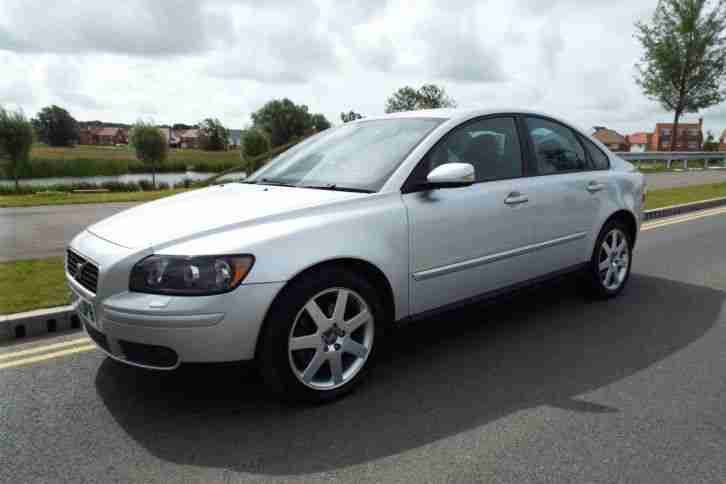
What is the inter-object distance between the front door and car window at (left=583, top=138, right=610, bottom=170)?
3.39ft

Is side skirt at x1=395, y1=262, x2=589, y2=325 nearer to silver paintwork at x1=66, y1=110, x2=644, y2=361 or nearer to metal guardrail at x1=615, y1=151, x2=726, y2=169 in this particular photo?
silver paintwork at x1=66, y1=110, x2=644, y2=361

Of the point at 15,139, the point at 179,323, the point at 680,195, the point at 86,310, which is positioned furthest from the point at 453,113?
the point at 15,139

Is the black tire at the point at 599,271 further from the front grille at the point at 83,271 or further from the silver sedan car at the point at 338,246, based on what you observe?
the front grille at the point at 83,271

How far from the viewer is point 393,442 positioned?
2756mm

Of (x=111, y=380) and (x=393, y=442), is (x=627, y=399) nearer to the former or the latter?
(x=393, y=442)

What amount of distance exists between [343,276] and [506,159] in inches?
67.5

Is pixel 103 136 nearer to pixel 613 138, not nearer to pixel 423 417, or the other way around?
pixel 613 138

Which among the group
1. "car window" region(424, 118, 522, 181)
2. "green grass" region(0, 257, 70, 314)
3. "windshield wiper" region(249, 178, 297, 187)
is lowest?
"green grass" region(0, 257, 70, 314)

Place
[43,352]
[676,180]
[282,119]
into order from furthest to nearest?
[282,119], [676,180], [43,352]

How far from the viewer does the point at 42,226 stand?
31.5 ft

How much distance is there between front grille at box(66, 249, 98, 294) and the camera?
9.87 feet

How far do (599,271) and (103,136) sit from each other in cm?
15493

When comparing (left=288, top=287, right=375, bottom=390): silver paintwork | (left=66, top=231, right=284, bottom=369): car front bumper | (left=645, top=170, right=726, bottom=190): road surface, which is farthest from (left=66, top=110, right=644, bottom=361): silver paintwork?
(left=645, top=170, right=726, bottom=190): road surface

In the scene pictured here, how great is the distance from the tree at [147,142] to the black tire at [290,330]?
4035 centimetres
